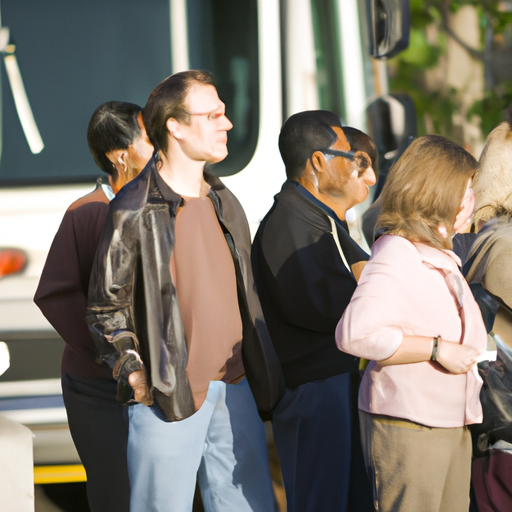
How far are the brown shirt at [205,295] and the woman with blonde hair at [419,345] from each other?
0.38m

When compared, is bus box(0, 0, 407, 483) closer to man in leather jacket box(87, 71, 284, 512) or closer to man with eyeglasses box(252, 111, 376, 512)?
man with eyeglasses box(252, 111, 376, 512)

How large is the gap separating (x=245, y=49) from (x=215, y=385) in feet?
4.66

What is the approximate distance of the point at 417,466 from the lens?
209 centimetres

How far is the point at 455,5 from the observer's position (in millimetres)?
3518

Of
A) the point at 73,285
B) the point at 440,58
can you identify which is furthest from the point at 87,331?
the point at 440,58

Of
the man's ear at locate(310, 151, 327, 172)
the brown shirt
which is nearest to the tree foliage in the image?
the man's ear at locate(310, 151, 327, 172)

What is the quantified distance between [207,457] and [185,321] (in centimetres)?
40

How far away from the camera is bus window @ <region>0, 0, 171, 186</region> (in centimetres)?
322

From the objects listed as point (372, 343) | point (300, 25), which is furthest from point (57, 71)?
point (372, 343)

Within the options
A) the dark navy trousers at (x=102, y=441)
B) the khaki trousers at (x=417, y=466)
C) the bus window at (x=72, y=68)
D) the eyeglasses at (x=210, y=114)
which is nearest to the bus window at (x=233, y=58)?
the bus window at (x=72, y=68)

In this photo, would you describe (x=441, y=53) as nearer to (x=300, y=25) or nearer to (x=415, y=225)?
(x=300, y=25)

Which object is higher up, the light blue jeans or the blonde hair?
the blonde hair

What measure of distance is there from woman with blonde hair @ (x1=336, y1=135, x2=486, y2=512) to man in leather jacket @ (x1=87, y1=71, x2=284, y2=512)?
0.37 metres

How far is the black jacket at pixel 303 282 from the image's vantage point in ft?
8.54
